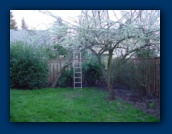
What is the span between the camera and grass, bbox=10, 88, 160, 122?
3.60 m

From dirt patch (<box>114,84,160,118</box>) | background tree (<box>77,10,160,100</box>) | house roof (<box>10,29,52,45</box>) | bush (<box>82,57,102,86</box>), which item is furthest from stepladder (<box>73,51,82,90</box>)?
dirt patch (<box>114,84,160,118</box>)

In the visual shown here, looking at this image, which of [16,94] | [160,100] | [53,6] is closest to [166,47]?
[160,100]

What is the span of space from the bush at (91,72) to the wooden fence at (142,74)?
35 cm

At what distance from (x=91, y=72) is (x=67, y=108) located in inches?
26.2

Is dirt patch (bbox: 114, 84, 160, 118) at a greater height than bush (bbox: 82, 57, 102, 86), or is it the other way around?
bush (bbox: 82, 57, 102, 86)

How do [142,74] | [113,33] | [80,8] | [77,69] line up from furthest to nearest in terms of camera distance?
[142,74] < [77,69] < [113,33] < [80,8]

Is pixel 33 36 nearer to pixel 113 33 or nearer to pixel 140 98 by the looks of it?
pixel 113 33

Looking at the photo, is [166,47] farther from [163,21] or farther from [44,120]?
[44,120]

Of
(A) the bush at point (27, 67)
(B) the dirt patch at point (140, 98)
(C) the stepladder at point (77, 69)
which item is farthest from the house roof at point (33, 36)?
(B) the dirt patch at point (140, 98)

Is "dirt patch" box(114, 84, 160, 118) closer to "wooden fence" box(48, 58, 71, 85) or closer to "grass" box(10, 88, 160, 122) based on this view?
"grass" box(10, 88, 160, 122)

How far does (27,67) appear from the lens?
3938mm

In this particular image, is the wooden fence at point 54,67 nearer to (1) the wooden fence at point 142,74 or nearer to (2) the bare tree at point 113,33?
(2) the bare tree at point 113,33

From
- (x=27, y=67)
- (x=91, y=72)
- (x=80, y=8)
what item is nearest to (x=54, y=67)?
(x=27, y=67)

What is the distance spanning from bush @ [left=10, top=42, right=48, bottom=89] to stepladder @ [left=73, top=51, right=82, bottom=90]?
1.44ft
